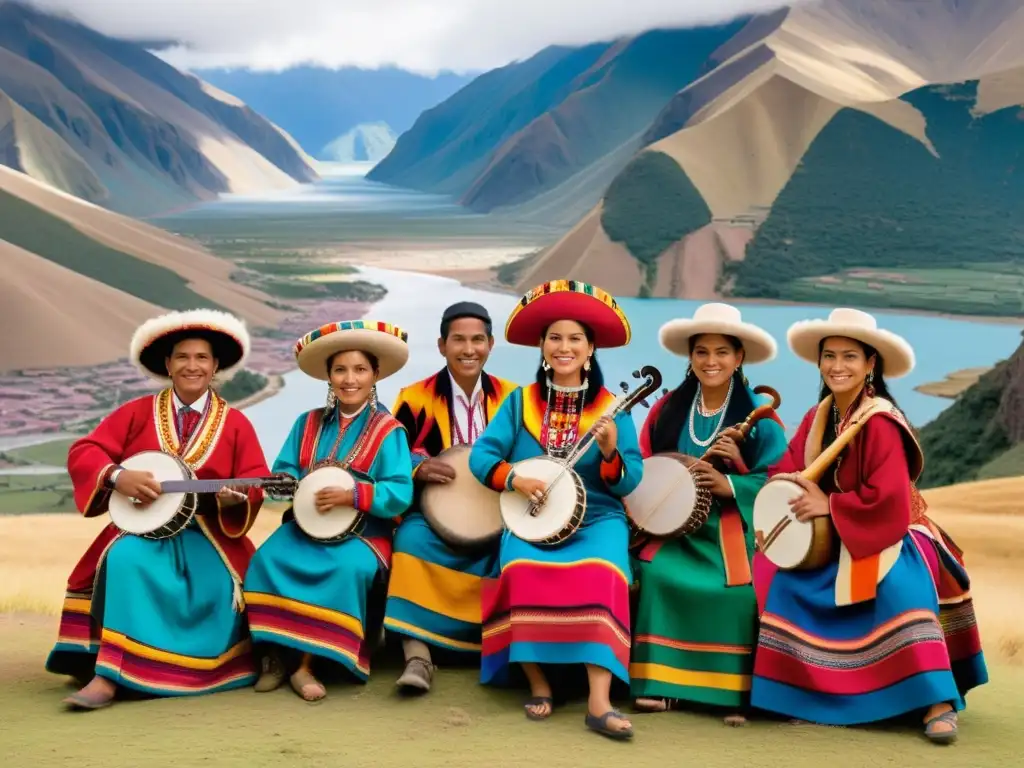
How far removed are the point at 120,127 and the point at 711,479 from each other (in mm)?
82561

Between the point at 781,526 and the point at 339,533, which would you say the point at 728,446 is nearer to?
the point at 781,526

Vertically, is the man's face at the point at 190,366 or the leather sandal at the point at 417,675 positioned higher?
the man's face at the point at 190,366

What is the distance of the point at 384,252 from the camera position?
54.2 meters

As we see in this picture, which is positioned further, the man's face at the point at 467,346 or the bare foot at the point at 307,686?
the man's face at the point at 467,346

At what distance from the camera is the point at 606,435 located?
409cm

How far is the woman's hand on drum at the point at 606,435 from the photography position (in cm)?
408

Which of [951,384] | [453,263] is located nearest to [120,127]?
[453,263]

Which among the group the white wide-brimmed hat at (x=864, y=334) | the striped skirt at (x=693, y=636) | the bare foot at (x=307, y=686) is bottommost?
the bare foot at (x=307, y=686)

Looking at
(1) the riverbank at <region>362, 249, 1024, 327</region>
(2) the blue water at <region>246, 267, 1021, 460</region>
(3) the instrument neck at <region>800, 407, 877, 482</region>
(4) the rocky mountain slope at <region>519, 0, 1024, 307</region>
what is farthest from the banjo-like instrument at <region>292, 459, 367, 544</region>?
(4) the rocky mountain slope at <region>519, 0, 1024, 307</region>

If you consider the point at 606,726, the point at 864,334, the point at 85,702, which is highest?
the point at 864,334

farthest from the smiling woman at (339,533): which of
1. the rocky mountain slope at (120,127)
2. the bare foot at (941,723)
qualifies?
the rocky mountain slope at (120,127)

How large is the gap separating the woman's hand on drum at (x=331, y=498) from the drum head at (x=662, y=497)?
39.8 inches

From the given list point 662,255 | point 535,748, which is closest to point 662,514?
point 535,748

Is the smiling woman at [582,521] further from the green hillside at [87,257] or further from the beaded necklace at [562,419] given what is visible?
the green hillside at [87,257]
